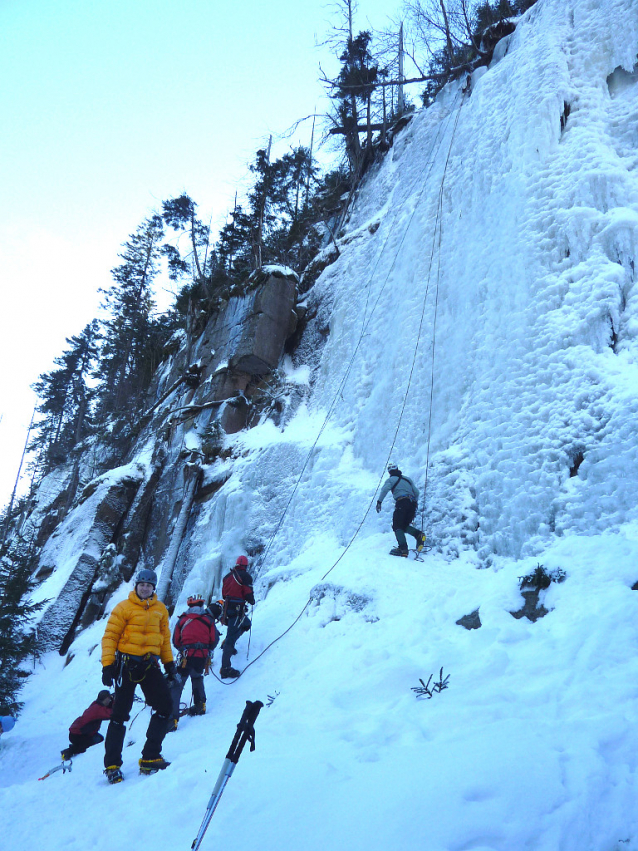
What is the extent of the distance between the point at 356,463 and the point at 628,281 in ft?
19.3

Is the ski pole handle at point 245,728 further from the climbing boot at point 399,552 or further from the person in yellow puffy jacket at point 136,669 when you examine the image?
the climbing boot at point 399,552

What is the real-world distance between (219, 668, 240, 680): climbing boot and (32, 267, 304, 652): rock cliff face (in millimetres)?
6278

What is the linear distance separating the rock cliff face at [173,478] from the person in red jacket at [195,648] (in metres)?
6.61

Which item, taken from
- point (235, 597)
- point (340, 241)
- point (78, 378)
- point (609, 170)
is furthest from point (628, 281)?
point (78, 378)

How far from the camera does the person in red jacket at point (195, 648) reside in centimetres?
634

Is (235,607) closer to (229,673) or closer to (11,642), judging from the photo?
(229,673)

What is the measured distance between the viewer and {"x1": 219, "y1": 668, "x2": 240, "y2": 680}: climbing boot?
6.99 m

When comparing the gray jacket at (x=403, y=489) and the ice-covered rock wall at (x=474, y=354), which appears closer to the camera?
the ice-covered rock wall at (x=474, y=354)

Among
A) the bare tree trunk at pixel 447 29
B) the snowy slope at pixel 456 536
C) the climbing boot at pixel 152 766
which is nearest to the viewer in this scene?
the snowy slope at pixel 456 536

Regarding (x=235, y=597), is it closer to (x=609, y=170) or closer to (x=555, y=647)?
(x=555, y=647)

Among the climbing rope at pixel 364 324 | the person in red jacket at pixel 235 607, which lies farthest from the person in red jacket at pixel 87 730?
the climbing rope at pixel 364 324

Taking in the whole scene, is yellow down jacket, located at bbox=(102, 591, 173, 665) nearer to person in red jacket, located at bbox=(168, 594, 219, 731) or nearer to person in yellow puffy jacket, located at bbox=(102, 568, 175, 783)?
person in yellow puffy jacket, located at bbox=(102, 568, 175, 783)

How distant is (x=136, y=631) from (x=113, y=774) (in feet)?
3.92

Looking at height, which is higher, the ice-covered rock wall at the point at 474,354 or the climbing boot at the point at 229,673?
the ice-covered rock wall at the point at 474,354
